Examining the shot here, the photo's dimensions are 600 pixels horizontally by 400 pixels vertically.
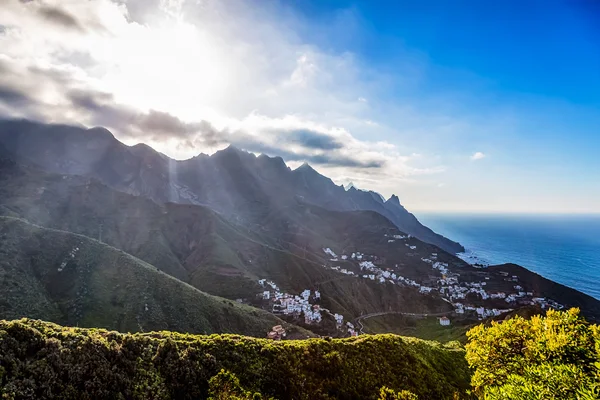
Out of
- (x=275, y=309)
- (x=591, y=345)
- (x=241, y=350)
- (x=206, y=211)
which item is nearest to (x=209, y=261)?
(x=275, y=309)

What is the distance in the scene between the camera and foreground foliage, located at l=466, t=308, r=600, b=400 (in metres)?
9.95

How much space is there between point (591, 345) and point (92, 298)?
74896mm

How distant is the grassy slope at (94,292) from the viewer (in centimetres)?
5606

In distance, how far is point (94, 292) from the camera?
62438 mm

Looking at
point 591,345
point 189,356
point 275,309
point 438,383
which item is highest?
point 591,345

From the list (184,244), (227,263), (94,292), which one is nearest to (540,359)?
(94,292)

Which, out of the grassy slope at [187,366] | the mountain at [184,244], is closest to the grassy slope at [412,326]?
the mountain at [184,244]

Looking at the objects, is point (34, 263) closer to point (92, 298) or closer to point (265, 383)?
point (92, 298)

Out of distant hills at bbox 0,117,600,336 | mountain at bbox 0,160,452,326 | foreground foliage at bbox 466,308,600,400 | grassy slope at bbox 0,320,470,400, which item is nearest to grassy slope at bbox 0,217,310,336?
distant hills at bbox 0,117,600,336

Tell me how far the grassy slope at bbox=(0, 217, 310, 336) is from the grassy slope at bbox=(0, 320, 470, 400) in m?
42.3

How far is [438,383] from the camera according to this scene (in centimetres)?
2722

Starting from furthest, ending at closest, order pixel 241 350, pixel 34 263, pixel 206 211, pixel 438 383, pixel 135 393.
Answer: pixel 206 211
pixel 34 263
pixel 438 383
pixel 241 350
pixel 135 393

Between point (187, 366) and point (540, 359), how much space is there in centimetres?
1954

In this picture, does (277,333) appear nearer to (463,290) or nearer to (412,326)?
(412,326)
